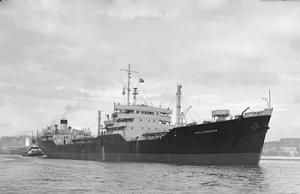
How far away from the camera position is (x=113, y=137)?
200ft

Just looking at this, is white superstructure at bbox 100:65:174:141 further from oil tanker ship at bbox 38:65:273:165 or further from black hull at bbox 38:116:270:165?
black hull at bbox 38:116:270:165

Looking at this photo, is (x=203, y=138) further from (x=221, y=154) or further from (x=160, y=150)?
(x=160, y=150)

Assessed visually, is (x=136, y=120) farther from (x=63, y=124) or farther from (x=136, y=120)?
(x=63, y=124)

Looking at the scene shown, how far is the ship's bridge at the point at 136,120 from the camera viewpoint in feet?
204

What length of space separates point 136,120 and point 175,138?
1474 centimetres

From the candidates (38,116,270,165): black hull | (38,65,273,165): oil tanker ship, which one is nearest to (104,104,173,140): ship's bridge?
(38,65,273,165): oil tanker ship

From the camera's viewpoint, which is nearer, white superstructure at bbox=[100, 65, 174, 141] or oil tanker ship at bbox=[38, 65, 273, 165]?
oil tanker ship at bbox=[38, 65, 273, 165]

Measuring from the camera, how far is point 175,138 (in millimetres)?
49219

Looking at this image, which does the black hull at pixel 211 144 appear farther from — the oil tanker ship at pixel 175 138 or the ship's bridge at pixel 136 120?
the ship's bridge at pixel 136 120

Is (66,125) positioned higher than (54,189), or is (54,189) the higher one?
(66,125)

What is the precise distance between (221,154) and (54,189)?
26417mm

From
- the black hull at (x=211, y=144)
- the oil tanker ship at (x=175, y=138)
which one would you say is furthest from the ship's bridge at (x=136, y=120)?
the black hull at (x=211, y=144)

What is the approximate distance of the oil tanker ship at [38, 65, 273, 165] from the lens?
4538cm

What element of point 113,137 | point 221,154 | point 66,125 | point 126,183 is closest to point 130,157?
point 113,137
